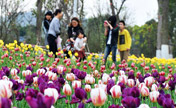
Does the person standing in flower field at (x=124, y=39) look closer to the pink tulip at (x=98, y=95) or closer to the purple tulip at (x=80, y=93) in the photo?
the purple tulip at (x=80, y=93)

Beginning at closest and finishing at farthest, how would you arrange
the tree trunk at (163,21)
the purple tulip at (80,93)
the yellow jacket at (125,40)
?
the purple tulip at (80,93) → the yellow jacket at (125,40) → the tree trunk at (163,21)

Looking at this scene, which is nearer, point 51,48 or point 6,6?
point 51,48

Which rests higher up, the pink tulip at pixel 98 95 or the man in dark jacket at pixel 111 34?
the man in dark jacket at pixel 111 34

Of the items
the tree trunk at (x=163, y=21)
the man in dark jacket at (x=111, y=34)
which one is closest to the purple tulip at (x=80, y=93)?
the man in dark jacket at (x=111, y=34)

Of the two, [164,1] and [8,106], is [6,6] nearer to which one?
[164,1]

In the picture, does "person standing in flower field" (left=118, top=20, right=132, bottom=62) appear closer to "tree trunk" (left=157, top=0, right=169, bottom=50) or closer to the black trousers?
the black trousers

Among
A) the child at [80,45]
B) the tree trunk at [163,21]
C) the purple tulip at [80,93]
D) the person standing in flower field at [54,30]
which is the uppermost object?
the tree trunk at [163,21]

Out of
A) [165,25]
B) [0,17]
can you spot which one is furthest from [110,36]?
[0,17]

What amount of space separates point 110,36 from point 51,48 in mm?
1752

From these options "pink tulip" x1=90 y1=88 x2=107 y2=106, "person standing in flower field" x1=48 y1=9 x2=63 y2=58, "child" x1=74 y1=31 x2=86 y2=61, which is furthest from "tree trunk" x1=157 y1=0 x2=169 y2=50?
"pink tulip" x1=90 y1=88 x2=107 y2=106

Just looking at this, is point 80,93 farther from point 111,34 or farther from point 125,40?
point 125,40

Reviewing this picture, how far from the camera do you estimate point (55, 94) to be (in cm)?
123

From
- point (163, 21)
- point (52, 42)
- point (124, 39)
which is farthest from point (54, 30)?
point (163, 21)

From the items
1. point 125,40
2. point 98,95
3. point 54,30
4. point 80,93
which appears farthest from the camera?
point 125,40
